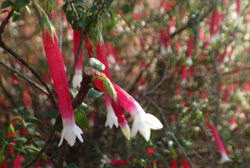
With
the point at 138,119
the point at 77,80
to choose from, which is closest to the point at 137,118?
the point at 138,119

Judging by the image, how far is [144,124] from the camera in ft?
3.76

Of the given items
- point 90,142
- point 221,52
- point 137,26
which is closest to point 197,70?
point 221,52

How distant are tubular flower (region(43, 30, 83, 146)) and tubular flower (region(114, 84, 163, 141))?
6.8 inches

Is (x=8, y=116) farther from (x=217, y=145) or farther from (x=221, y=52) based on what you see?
(x=221, y=52)

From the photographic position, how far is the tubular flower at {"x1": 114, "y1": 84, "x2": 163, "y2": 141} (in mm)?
1139

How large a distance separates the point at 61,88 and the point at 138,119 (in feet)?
0.92

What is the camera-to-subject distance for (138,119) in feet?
3.78

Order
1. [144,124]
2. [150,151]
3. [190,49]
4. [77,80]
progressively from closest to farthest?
[144,124]
[77,80]
[150,151]
[190,49]

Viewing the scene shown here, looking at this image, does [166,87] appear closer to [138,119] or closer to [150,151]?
[150,151]

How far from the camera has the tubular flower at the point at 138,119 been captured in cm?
114

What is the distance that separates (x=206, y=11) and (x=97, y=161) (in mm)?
1644

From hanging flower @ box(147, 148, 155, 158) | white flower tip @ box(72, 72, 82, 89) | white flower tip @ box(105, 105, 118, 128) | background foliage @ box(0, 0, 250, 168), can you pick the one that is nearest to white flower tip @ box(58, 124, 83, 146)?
white flower tip @ box(105, 105, 118, 128)

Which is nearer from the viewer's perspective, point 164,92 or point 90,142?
point 90,142

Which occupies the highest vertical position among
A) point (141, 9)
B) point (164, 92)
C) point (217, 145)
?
point (141, 9)
